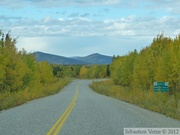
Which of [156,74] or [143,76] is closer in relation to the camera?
[156,74]

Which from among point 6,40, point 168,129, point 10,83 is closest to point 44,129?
point 168,129

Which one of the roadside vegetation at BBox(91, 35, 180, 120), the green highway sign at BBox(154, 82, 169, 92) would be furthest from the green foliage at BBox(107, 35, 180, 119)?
the green highway sign at BBox(154, 82, 169, 92)

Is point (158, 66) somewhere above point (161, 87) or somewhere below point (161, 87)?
above

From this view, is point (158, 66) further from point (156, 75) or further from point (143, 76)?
point (143, 76)

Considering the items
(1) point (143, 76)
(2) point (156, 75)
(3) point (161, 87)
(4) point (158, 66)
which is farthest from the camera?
(1) point (143, 76)

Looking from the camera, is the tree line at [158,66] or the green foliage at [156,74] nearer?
the green foliage at [156,74]

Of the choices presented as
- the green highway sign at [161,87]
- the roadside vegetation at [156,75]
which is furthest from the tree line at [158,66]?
the green highway sign at [161,87]

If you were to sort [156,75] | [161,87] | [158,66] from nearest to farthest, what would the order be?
[161,87] < [158,66] < [156,75]

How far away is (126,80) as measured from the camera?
185 ft

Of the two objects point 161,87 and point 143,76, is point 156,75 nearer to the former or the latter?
point 143,76

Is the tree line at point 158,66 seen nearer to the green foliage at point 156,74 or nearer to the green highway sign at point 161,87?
the green foliage at point 156,74

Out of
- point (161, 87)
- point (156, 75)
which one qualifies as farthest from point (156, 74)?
point (161, 87)

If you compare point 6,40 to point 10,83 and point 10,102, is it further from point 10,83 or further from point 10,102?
point 10,102

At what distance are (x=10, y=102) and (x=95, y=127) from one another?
14301 millimetres
